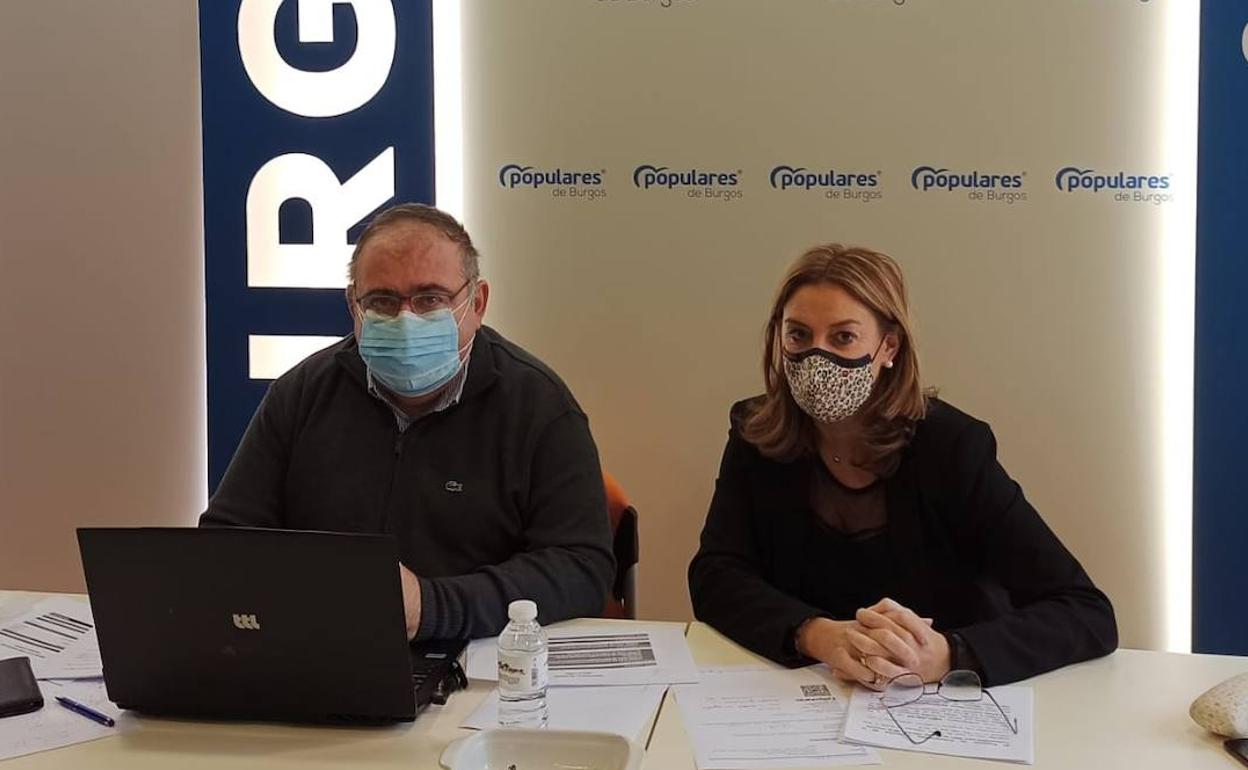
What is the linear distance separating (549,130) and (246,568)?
6.66 feet

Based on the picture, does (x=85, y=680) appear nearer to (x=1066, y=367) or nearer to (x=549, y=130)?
(x=549, y=130)

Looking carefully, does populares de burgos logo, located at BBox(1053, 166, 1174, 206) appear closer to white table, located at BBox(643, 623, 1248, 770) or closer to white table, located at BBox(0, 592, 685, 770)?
white table, located at BBox(643, 623, 1248, 770)

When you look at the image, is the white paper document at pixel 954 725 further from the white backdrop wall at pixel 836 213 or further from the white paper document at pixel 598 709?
the white backdrop wall at pixel 836 213

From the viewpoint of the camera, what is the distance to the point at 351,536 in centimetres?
144

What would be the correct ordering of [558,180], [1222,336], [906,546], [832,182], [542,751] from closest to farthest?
[542,751], [906,546], [1222,336], [832,182], [558,180]

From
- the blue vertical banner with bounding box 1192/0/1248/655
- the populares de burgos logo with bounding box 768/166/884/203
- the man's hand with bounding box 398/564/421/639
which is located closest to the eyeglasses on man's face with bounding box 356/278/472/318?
the man's hand with bounding box 398/564/421/639

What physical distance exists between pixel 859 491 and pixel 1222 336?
1429mm

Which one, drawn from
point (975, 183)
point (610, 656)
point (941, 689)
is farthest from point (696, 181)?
point (941, 689)

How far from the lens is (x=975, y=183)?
3.07 meters

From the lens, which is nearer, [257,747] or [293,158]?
[257,747]

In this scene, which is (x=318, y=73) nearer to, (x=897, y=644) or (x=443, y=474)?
(x=443, y=474)

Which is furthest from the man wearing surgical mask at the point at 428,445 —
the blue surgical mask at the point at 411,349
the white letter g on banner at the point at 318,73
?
the white letter g on banner at the point at 318,73

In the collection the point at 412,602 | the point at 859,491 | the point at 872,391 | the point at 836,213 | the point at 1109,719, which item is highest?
the point at 836,213

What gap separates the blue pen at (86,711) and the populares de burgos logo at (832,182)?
2177mm
